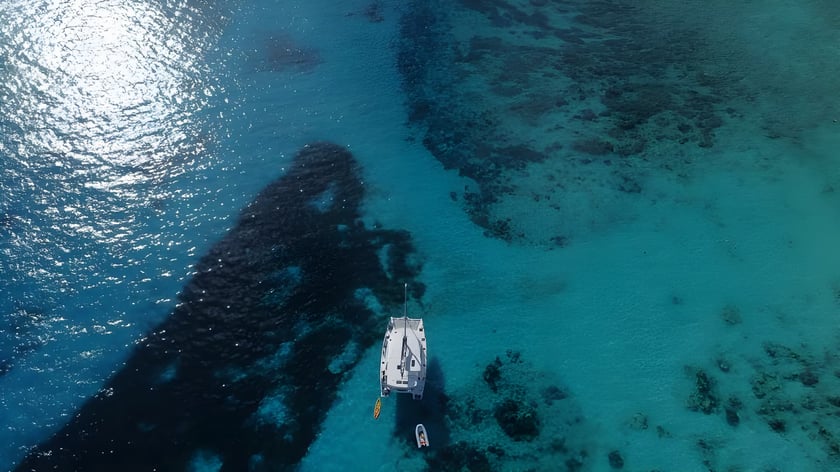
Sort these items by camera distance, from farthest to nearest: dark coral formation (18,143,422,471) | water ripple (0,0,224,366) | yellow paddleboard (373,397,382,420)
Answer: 1. water ripple (0,0,224,366)
2. yellow paddleboard (373,397,382,420)
3. dark coral formation (18,143,422,471)

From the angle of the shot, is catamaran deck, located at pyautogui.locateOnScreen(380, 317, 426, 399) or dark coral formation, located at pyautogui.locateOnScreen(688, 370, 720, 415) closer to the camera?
catamaran deck, located at pyautogui.locateOnScreen(380, 317, 426, 399)

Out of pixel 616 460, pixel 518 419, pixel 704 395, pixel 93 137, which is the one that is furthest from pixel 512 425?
pixel 93 137

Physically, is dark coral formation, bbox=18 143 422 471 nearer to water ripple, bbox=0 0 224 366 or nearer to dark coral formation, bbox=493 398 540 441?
water ripple, bbox=0 0 224 366

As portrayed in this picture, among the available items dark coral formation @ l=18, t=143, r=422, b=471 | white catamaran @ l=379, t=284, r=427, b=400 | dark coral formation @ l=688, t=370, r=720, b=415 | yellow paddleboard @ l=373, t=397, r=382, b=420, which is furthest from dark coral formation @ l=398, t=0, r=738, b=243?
yellow paddleboard @ l=373, t=397, r=382, b=420

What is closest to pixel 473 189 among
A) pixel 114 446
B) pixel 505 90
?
pixel 505 90

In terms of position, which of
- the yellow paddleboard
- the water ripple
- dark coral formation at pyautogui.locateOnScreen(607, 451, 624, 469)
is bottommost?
dark coral formation at pyautogui.locateOnScreen(607, 451, 624, 469)

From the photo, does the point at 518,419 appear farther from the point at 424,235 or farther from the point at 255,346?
the point at 255,346

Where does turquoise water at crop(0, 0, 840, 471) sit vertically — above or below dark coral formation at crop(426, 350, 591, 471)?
above
